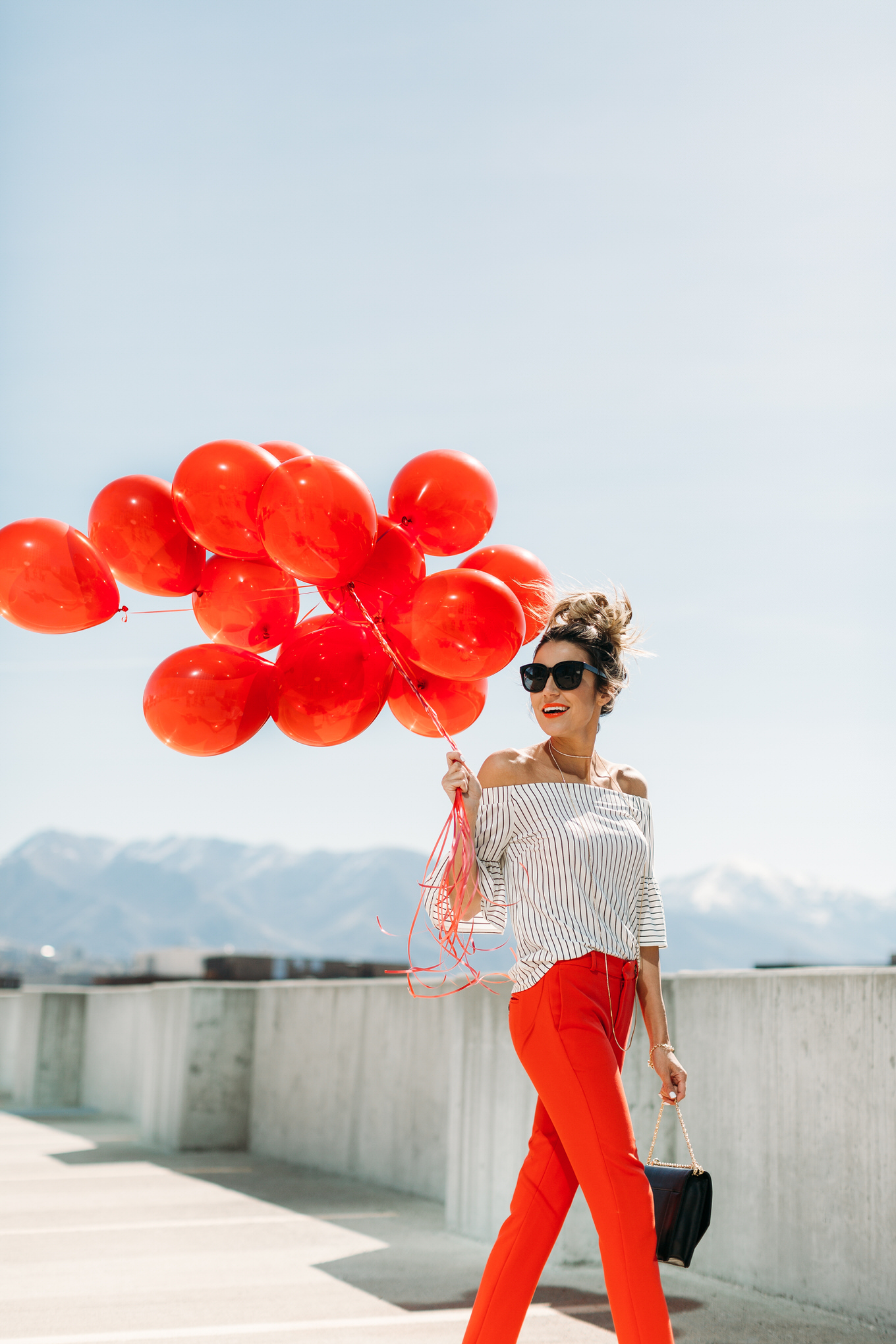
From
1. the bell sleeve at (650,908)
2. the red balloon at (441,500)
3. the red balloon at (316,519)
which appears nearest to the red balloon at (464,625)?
the red balloon at (316,519)

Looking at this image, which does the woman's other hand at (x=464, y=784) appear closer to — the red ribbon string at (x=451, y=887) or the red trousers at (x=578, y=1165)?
the red ribbon string at (x=451, y=887)

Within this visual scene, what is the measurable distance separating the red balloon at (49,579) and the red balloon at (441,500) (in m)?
0.87

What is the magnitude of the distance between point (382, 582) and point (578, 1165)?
155cm

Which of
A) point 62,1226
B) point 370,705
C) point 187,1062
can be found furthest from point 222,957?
point 370,705

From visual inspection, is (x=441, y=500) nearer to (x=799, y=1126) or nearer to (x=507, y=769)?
(x=507, y=769)

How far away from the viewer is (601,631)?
2723 mm

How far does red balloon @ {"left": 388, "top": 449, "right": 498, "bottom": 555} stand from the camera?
3.40 metres

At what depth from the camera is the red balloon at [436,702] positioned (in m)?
3.22

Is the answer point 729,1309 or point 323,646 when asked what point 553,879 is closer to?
point 323,646

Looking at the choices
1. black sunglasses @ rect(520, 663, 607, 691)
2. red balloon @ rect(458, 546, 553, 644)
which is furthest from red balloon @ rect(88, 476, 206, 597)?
black sunglasses @ rect(520, 663, 607, 691)

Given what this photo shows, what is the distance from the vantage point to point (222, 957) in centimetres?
1817

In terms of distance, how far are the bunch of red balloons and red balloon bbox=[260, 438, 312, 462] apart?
10.9 inches

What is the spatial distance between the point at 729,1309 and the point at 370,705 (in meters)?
2.47

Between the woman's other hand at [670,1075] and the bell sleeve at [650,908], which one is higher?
the bell sleeve at [650,908]
